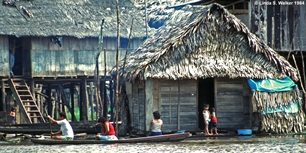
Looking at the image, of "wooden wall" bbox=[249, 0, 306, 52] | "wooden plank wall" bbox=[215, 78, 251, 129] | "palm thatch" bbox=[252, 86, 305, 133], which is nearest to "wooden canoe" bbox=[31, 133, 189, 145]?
"wooden plank wall" bbox=[215, 78, 251, 129]

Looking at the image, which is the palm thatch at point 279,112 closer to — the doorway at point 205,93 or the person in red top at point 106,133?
the doorway at point 205,93

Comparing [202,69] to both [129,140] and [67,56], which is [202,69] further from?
[67,56]

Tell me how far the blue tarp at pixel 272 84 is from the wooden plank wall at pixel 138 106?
3.25m

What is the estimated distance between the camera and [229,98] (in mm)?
23484

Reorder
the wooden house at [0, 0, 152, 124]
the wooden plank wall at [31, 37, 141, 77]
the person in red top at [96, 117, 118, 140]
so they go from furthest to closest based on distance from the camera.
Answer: the wooden plank wall at [31, 37, 141, 77] < the wooden house at [0, 0, 152, 124] < the person in red top at [96, 117, 118, 140]

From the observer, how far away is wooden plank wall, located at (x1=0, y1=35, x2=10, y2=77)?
3066 centimetres

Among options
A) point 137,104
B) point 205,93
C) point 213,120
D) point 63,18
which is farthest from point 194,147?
point 63,18

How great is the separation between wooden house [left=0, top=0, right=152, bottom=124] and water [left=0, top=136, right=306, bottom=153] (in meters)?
9.96

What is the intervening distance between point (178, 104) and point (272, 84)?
2820 mm

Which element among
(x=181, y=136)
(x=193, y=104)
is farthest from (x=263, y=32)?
(x=181, y=136)

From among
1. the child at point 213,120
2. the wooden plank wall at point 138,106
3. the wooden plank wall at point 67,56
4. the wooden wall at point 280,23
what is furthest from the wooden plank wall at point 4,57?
the child at point 213,120

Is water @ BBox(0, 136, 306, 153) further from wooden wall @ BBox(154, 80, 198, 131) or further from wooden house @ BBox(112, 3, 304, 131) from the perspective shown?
wooden house @ BBox(112, 3, 304, 131)

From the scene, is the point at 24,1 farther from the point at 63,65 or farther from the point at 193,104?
the point at 193,104

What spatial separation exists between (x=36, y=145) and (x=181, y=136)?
385 cm
